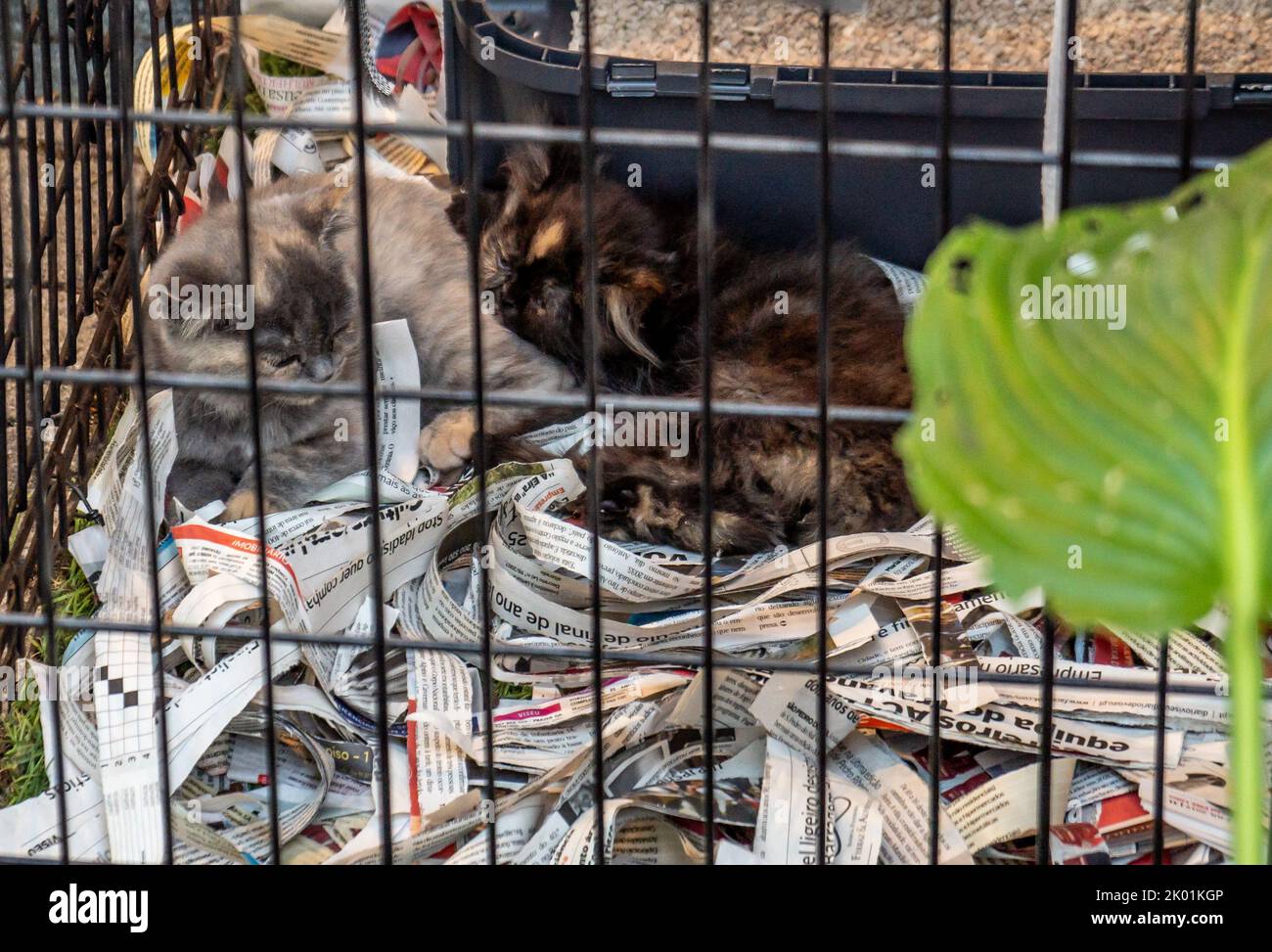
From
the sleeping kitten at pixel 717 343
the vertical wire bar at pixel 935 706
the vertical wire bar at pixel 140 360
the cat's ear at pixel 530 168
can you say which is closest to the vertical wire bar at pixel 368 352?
the vertical wire bar at pixel 140 360

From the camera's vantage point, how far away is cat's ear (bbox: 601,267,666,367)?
2094mm

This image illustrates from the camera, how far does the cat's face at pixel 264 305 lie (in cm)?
201

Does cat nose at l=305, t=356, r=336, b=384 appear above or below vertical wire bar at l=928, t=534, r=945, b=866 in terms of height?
above

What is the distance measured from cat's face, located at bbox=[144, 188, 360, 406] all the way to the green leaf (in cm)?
163

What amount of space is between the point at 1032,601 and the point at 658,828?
477mm

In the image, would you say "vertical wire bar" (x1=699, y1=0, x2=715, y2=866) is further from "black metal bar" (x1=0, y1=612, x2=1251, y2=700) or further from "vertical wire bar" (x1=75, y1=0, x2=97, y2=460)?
"vertical wire bar" (x1=75, y1=0, x2=97, y2=460)

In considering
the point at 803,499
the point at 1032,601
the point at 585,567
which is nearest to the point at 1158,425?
the point at 1032,601

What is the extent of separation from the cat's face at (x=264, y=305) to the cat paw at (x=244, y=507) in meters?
0.15

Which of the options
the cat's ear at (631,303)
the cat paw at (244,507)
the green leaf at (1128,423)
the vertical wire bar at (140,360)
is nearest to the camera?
the green leaf at (1128,423)

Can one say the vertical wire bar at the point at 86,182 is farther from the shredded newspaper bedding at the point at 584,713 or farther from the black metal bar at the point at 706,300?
the black metal bar at the point at 706,300

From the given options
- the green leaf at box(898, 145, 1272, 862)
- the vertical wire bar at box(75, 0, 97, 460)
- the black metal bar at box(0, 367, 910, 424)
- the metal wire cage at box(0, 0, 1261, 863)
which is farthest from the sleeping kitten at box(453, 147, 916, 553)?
the green leaf at box(898, 145, 1272, 862)

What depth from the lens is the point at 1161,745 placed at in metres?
1.06

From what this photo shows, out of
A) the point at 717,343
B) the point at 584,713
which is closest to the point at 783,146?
the point at 584,713
